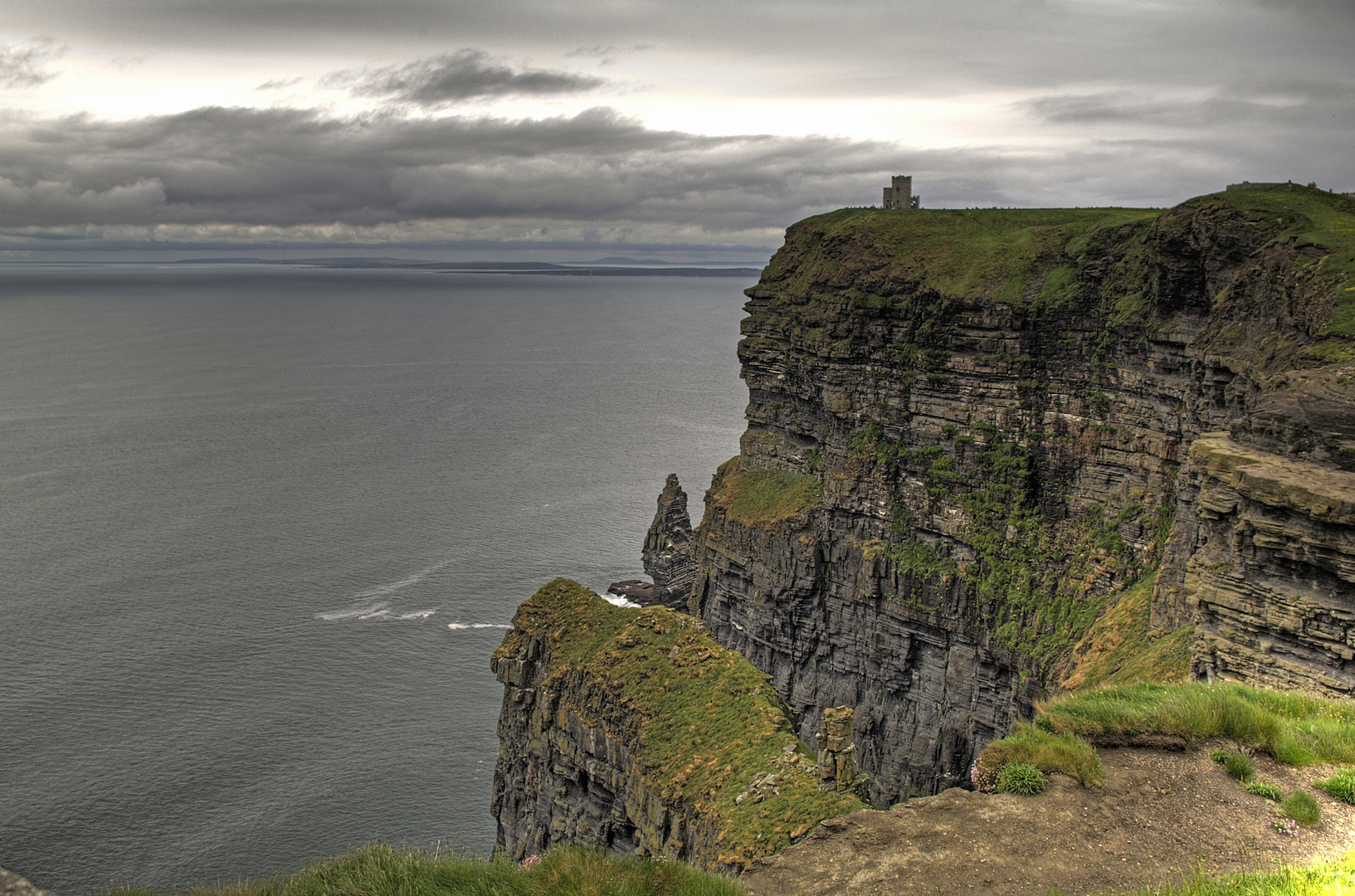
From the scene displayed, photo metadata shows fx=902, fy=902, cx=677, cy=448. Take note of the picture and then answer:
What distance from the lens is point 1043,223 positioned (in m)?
75.1

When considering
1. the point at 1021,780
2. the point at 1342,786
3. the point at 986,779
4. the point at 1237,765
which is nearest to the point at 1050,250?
the point at 1237,765

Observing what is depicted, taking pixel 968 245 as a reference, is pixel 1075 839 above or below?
below

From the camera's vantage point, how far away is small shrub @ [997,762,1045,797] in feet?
58.8

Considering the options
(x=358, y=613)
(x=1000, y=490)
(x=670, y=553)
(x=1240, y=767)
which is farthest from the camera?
(x=670, y=553)

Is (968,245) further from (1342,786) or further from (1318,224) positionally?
(1342,786)

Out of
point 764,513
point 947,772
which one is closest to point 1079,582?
point 947,772

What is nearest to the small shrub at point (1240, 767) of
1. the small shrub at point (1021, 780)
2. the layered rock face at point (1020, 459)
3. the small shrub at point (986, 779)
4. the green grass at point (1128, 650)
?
the small shrub at point (1021, 780)

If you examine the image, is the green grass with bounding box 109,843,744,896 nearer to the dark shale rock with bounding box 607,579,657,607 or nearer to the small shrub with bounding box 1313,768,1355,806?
the small shrub with bounding box 1313,768,1355,806

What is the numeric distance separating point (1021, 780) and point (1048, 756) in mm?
838

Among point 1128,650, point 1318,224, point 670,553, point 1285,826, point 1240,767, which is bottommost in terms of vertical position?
point 670,553

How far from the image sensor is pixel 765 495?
78375 millimetres

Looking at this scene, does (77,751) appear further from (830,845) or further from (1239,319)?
(1239,319)

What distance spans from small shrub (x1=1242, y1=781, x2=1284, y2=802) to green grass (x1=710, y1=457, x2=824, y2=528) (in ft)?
183

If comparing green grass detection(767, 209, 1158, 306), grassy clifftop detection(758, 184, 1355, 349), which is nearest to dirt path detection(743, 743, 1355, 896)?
grassy clifftop detection(758, 184, 1355, 349)
